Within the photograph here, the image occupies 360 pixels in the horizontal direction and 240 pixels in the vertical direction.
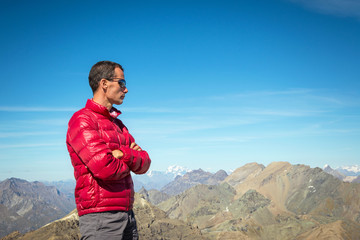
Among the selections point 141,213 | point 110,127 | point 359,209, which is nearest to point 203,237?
point 141,213

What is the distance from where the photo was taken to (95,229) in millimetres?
3502

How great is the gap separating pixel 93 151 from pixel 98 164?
16 centimetres

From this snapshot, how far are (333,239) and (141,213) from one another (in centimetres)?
8766

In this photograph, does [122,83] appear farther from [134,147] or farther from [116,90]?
[134,147]

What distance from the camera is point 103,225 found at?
3.52m

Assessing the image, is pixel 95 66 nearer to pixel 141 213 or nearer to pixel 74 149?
pixel 74 149

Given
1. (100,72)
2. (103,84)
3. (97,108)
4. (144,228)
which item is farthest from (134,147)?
(144,228)

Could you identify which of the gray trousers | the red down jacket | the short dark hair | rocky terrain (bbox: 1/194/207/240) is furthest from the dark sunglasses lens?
rocky terrain (bbox: 1/194/207/240)

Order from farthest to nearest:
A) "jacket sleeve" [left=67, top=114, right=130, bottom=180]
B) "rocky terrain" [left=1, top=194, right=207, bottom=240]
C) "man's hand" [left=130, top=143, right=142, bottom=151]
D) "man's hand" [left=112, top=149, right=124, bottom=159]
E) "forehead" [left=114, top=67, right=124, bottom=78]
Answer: "rocky terrain" [left=1, top=194, right=207, bottom=240] → "man's hand" [left=130, top=143, right=142, bottom=151] → "forehead" [left=114, top=67, right=124, bottom=78] → "man's hand" [left=112, top=149, right=124, bottom=159] → "jacket sleeve" [left=67, top=114, right=130, bottom=180]

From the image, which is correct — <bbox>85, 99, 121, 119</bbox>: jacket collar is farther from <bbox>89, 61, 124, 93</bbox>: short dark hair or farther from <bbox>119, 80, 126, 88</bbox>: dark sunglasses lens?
<bbox>119, 80, 126, 88</bbox>: dark sunglasses lens

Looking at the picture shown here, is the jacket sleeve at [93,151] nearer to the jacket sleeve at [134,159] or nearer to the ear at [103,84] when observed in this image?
the jacket sleeve at [134,159]

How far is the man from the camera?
3.50 metres

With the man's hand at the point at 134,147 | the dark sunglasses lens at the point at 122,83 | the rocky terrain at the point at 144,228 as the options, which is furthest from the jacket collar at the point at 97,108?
the rocky terrain at the point at 144,228

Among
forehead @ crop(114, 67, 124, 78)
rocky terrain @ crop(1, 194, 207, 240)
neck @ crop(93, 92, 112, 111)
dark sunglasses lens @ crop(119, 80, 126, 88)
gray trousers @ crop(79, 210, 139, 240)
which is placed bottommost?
rocky terrain @ crop(1, 194, 207, 240)
